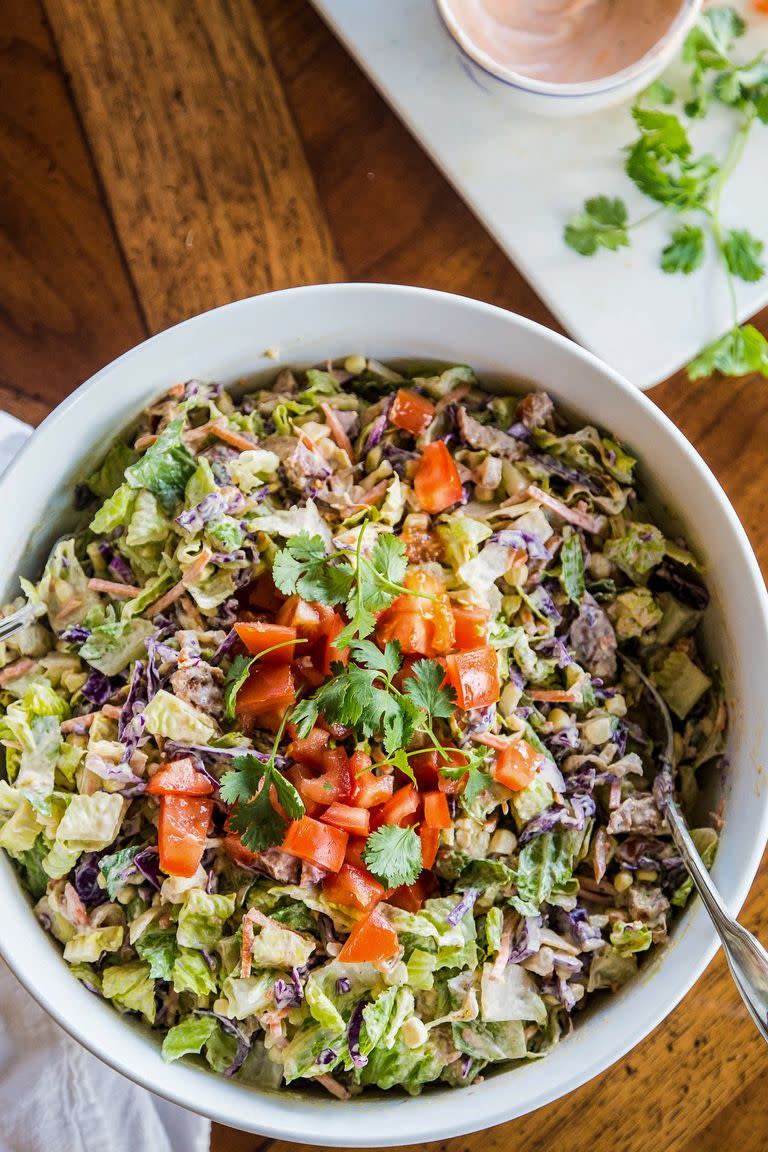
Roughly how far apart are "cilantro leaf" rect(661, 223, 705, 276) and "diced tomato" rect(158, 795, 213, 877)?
1609mm

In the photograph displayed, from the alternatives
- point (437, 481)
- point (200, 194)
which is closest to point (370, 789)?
point (437, 481)

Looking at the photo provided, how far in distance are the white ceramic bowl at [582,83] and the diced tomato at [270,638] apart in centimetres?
132

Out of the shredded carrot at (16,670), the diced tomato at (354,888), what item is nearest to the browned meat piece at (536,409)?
the diced tomato at (354,888)

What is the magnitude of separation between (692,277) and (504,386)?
1.83ft

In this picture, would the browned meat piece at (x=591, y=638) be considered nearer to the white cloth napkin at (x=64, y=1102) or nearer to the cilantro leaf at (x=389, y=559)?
the cilantro leaf at (x=389, y=559)

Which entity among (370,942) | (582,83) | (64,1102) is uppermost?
(582,83)

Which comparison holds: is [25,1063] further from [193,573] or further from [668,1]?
[668,1]

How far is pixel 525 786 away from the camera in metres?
2.12

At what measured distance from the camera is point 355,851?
6.80 ft

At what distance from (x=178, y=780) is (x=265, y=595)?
16.3 inches

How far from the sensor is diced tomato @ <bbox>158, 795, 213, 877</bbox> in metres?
2.04

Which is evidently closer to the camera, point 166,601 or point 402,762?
point 402,762

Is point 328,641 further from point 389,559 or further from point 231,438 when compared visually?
point 231,438

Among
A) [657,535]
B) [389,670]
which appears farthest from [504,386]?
[389,670]
